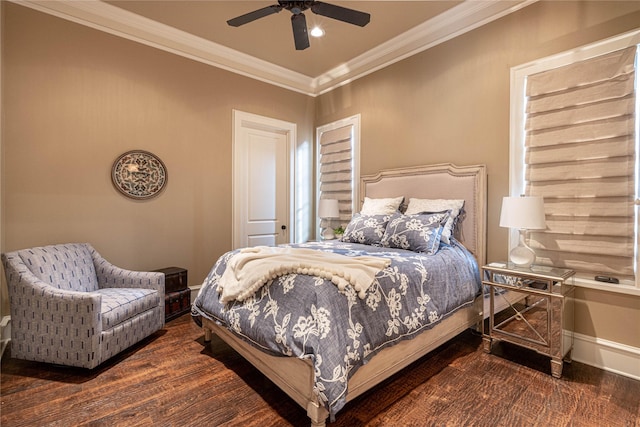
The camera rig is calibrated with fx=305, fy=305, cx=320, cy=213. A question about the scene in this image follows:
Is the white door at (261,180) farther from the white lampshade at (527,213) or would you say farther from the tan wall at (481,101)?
the white lampshade at (527,213)

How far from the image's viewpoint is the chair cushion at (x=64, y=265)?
→ 232 centimetres

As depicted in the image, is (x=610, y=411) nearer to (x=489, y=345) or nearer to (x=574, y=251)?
(x=489, y=345)

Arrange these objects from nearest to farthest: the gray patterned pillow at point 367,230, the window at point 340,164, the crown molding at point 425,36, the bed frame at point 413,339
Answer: the bed frame at point 413,339 → the crown molding at point 425,36 → the gray patterned pillow at point 367,230 → the window at point 340,164

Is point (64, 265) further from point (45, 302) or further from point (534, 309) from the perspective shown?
point (534, 309)

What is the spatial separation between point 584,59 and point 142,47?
13.5 ft

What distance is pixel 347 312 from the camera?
5.22 ft

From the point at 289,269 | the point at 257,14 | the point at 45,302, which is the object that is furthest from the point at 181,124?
the point at 289,269

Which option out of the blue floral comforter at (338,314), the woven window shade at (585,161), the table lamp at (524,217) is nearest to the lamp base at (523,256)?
the table lamp at (524,217)

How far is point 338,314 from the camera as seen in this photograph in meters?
1.56

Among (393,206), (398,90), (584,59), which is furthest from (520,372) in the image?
(398,90)

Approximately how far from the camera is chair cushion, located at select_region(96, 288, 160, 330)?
223 centimetres

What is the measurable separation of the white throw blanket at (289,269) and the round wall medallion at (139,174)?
175 cm

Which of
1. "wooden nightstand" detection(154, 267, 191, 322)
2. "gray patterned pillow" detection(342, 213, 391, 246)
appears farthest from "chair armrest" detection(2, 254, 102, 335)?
"gray patterned pillow" detection(342, 213, 391, 246)

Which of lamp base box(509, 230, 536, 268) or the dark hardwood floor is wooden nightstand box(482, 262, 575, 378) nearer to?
lamp base box(509, 230, 536, 268)
